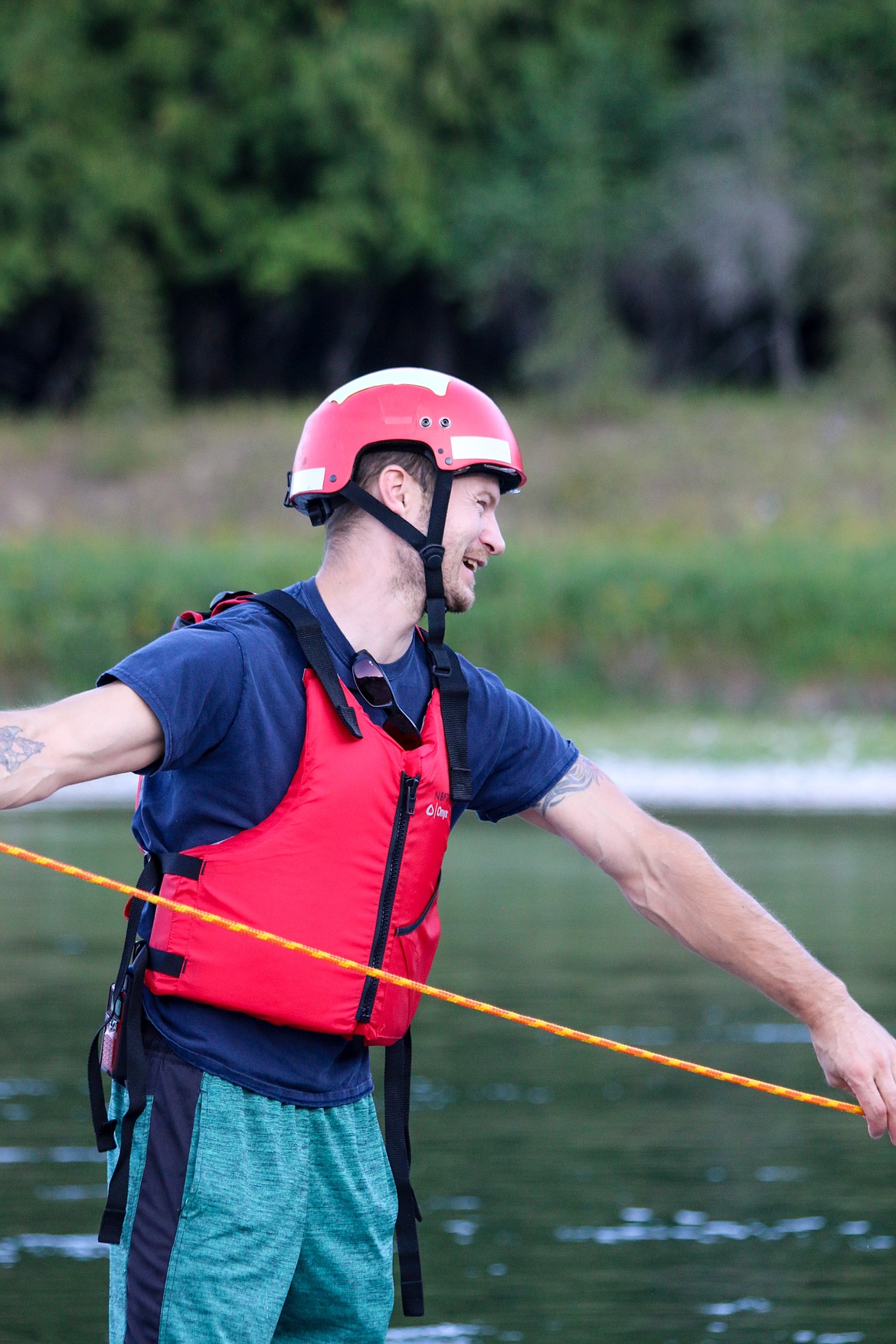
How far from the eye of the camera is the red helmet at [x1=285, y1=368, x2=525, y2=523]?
345cm

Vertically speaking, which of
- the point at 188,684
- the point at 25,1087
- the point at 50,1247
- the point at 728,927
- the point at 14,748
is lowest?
the point at 50,1247

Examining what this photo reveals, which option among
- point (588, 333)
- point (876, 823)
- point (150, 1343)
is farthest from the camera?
point (588, 333)

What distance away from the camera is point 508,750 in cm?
360

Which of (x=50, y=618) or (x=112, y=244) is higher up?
(x=112, y=244)

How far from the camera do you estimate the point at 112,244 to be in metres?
43.1

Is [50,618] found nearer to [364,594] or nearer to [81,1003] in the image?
[81,1003]

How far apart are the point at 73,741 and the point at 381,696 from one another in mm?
569

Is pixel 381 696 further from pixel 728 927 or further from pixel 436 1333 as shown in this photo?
pixel 436 1333

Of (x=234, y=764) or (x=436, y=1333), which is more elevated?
(x=234, y=764)

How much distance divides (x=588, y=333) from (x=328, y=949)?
37602 millimetres

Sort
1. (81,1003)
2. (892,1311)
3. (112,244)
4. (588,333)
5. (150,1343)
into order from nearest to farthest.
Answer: (150,1343) → (892,1311) → (81,1003) → (588,333) → (112,244)

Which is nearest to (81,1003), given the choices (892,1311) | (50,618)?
(892,1311)

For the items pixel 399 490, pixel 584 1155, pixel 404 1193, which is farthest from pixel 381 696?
pixel 584 1155

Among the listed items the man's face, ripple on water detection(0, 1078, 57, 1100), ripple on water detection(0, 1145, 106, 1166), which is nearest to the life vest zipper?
the man's face
